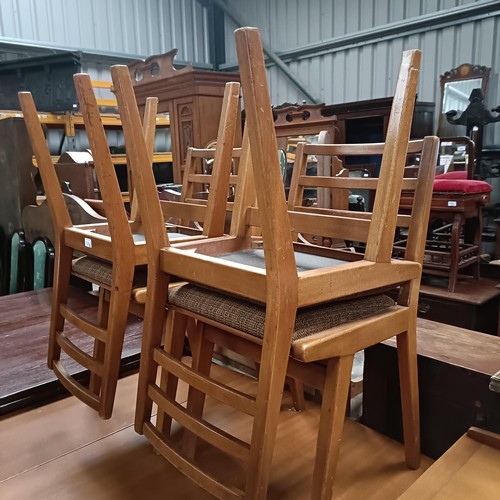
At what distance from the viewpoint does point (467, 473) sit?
3.30 feet

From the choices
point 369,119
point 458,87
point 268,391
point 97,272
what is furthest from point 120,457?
point 458,87

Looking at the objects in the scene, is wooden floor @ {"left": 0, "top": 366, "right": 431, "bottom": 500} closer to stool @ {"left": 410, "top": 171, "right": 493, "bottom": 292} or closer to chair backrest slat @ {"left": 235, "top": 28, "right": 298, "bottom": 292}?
chair backrest slat @ {"left": 235, "top": 28, "right": 298, "bottom": 292}

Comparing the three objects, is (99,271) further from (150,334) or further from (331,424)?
(331,424)

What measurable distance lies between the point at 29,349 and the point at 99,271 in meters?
0.68

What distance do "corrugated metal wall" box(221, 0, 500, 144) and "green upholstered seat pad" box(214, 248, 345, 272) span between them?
11.9 feet

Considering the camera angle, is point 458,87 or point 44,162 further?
point 458,87

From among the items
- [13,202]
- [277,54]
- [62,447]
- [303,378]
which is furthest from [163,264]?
[277,54]

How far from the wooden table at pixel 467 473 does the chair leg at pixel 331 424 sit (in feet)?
0.49

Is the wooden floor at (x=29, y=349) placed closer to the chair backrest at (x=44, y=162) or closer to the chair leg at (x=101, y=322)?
the chair leg at (x=101, y=322)

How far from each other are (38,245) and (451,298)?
92.0 inches

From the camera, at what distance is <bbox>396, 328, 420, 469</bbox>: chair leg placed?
43.9 inches

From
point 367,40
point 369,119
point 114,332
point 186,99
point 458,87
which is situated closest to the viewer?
point 114,332

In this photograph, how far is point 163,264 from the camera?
1082 mm

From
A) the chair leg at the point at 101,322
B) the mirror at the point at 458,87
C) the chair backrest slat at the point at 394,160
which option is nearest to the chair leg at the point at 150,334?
the chair leg at the point at 101,322
